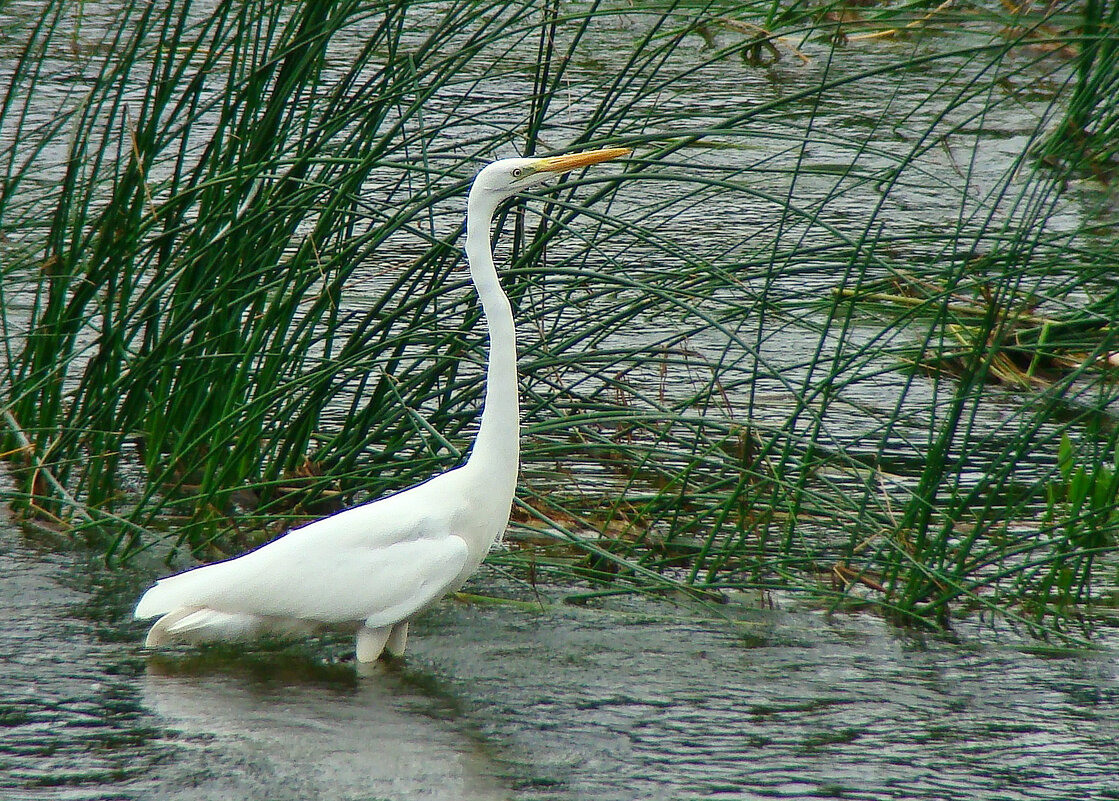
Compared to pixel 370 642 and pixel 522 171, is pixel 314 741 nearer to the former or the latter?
pixel 370 642

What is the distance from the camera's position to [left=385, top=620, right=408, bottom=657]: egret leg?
343cm

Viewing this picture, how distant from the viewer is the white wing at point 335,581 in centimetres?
326

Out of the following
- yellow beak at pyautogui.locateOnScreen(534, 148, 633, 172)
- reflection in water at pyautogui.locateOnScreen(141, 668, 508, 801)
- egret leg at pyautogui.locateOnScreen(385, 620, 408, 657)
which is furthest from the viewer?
egret leg at pyautogui.locateOnScreen(385, 620, 408, 657)

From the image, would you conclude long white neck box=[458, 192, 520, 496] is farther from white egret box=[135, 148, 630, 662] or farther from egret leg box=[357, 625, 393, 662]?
egret leg box=[357, 625, 393, 662]

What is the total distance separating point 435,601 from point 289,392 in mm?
716

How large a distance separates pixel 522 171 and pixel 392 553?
0.94 m

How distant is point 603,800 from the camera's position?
9.12ft

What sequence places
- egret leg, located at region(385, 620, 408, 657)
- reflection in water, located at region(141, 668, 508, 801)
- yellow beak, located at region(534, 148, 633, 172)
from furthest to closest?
egret leg, located at region(385, 620, 408, 657)
yellow beak, located at region(534, 148, 633, 172)
reflection in water, located at region(141, 668, 508, 801)

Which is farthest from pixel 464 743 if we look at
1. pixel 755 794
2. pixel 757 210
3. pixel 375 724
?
pixel 757 210

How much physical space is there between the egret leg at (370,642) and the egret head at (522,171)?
41.4 inches

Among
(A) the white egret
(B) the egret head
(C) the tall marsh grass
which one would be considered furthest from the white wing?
(B) the egret head

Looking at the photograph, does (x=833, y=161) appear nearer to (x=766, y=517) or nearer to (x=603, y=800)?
A: (x=766, y=517)

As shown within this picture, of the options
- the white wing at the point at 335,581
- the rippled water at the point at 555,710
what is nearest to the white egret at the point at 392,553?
the white wing at the point at 335,581

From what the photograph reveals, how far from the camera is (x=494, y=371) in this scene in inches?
132
